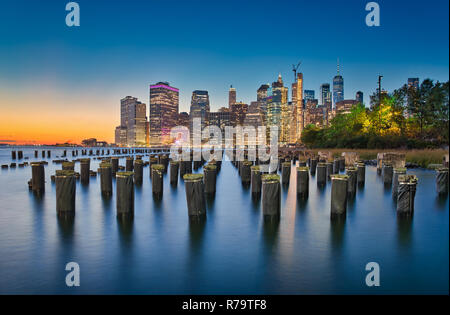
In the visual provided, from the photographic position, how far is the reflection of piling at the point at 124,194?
28.8ft

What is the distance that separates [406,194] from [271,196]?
3626 millimetres

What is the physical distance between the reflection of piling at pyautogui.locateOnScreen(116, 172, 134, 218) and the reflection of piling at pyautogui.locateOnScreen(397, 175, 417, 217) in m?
7.16

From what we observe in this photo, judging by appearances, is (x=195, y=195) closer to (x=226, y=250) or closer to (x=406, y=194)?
(x=226, y=250)

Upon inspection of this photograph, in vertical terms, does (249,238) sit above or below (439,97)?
below

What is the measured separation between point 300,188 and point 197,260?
741cm

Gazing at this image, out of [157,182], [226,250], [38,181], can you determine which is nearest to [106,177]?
[157,182]

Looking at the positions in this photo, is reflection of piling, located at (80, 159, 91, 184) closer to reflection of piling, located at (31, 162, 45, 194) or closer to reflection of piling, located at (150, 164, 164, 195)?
reflection of piling, located at (31, 162, 45, 194)

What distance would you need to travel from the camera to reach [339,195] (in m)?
8.92

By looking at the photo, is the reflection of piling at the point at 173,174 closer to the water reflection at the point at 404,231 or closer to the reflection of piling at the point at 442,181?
the water reflection at the point at 404,231

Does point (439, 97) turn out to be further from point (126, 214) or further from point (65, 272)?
point (126, 214)

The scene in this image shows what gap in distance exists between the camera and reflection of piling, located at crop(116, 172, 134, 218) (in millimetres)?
8766

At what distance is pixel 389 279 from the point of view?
5.69m

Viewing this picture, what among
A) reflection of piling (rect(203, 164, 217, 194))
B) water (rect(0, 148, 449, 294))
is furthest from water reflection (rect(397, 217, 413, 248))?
reflection of piling (rect(203, 164, 217, 194))
